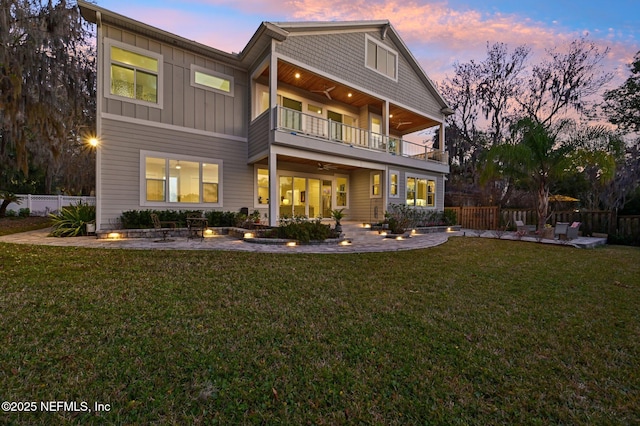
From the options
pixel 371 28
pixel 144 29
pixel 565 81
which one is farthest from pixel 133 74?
pixel 565 81

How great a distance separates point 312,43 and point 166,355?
12217 mm

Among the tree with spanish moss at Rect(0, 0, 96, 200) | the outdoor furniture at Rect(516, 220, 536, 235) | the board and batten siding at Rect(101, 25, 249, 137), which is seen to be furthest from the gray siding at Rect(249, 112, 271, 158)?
the outdoor furniture at Rect(516, 220, 536, 235)

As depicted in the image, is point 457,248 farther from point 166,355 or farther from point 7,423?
point 7,423

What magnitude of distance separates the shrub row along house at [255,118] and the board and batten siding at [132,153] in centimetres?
4

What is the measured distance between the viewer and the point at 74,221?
9.65 metres

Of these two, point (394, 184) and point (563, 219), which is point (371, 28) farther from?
point (563, 219)

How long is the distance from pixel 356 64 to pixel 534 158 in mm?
8916

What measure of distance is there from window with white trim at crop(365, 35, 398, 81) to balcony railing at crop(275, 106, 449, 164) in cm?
354

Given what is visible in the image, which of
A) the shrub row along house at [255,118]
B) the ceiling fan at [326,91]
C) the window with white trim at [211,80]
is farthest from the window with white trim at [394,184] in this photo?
the window with white trim at [211,80]

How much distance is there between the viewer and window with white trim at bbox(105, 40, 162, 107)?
31.2ft

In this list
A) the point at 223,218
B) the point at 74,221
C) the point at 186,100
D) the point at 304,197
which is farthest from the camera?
the point at 304,197

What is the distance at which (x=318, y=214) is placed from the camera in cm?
1514

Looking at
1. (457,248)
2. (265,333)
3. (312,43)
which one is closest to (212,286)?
(265,333)

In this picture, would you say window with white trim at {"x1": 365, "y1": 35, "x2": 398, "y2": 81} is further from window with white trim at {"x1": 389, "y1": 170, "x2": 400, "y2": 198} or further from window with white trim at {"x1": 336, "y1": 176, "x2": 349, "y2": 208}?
window with white trim at {"x1": 336, "y1": 176, "x2": 349, "y2": 208}
